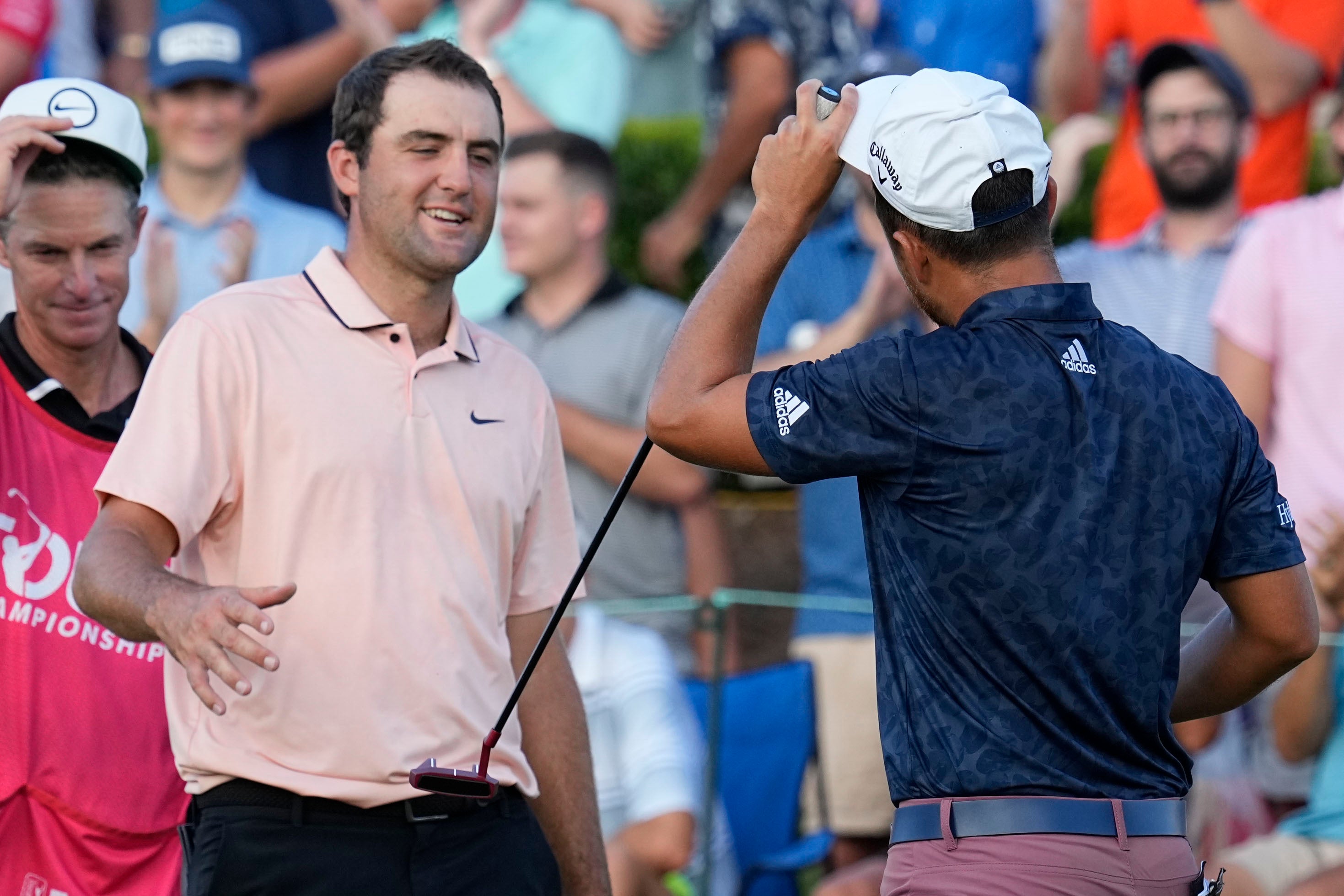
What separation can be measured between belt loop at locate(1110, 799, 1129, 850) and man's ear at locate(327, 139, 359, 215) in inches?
80.2

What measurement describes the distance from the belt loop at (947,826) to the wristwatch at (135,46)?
19.9ft

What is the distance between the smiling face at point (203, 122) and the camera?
6.56 metres

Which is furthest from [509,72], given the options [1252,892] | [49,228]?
[1252,892]

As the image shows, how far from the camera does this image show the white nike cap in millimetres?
3801

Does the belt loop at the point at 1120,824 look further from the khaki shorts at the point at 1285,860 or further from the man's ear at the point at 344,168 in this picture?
the khaki shorts at the point at 1285,860

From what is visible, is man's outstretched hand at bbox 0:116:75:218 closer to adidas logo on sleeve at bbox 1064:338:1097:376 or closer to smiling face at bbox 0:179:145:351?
smiling face at bbox 0:179:145:351

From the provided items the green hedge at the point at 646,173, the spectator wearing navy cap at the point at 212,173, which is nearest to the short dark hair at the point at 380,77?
the spectator wearing navy cap at the point at 212,173

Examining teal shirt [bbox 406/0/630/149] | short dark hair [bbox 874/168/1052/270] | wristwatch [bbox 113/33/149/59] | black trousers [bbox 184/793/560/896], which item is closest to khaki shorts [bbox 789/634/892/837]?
black trousers [bbox 184/793/560/896]

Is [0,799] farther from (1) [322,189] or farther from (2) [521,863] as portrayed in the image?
(1) [322,189]

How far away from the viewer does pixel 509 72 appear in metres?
7.74

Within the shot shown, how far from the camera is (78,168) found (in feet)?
12.7

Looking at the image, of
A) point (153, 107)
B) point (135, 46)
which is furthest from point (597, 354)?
point (135, 46)

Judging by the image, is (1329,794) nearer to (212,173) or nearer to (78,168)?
(78,168)

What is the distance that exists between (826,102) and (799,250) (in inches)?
138
